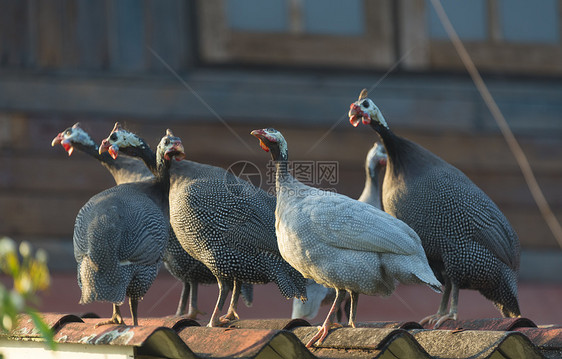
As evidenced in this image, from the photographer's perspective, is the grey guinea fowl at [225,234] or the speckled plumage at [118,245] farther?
the grey guinea fowl at [225,234]

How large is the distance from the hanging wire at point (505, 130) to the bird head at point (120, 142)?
3.43 meters

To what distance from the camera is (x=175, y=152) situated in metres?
3.54

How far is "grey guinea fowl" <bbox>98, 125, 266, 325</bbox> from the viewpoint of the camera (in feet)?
11.5

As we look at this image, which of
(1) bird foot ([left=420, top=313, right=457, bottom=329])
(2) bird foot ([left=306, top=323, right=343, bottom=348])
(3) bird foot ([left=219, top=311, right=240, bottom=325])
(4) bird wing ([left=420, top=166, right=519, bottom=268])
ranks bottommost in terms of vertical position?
(1) bird foot ([left=420, top=313, right=457, bottom=329])

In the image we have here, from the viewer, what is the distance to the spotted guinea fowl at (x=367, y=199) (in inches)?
160

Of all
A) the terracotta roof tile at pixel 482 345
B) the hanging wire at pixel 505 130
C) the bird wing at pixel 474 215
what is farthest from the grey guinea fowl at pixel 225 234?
the hanging wire at pixel 505 130

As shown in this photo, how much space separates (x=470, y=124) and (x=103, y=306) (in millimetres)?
2824

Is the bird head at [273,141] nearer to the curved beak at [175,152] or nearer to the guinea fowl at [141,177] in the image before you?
the curved beak at [175,152]

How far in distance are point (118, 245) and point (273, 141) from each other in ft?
2.17

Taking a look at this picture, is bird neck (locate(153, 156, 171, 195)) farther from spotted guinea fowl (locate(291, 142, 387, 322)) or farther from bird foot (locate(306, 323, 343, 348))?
bird foot (locate(306, 323, 343, 348))

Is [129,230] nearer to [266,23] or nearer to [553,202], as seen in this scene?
[266,23]

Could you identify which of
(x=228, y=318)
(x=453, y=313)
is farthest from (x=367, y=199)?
(x=228, y=318)

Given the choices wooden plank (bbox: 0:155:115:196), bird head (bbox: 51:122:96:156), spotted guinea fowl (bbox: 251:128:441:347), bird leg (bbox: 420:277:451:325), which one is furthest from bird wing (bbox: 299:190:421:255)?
wooden plank (bbox: 0:155:115:196)

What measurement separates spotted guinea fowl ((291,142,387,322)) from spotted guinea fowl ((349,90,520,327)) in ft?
1.14
